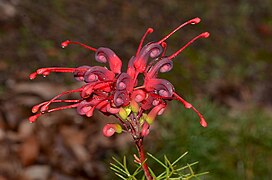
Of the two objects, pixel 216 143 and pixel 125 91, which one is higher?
pixel 125 91

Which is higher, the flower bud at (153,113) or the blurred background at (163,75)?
the flower bud at (153,113)

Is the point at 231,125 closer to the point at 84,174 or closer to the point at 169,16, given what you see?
the point at 84,174

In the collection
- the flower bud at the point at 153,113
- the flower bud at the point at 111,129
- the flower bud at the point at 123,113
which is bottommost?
the flower bud at the point at 111,129

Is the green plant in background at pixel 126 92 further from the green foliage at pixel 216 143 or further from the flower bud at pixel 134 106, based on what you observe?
the green foliage at pixel 216 143

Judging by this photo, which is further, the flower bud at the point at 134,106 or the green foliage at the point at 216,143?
the green foliage at the point at 216,143

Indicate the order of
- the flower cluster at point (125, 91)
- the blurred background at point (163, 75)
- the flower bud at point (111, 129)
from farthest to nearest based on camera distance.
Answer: the blurred background at point (163, 75), the flower bud at point (111, 129), the flower cluster at point (125, 91)

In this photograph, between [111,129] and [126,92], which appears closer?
[126,92]

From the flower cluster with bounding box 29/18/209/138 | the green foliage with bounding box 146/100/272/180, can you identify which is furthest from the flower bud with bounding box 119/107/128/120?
the green foliage with bounding box 146/100/272/180

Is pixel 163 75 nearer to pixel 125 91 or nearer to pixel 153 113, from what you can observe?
pixel 153 113

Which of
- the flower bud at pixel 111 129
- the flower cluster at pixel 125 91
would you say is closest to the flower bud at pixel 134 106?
the flower cluster at pixel 125 91

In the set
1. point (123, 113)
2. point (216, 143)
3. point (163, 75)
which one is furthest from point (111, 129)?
point (163, 75)
